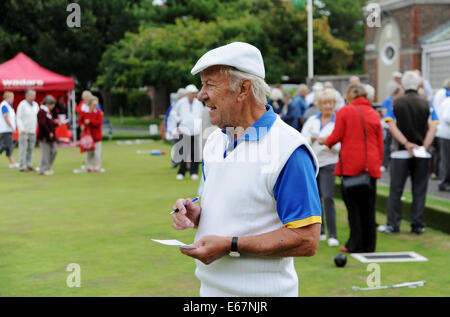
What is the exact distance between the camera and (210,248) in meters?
2.32

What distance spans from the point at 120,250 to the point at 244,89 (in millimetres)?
5098

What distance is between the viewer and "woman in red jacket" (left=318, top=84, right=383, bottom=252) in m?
6.96

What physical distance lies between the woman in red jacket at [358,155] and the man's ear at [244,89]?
4646 mm

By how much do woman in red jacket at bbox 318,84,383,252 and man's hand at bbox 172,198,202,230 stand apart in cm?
462

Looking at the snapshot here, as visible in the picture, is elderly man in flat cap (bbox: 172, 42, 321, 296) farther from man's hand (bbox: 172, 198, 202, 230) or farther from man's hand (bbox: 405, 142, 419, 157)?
man's hand (bbox: 405, 142, 419, 157)

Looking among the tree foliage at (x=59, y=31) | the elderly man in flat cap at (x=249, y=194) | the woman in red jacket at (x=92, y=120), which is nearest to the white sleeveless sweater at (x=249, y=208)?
the elderly man in flat cap at (x=249, y=194)

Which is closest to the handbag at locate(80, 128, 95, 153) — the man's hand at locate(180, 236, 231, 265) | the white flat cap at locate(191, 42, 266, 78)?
the white flat cap at locate(191, 42, 266, 78)

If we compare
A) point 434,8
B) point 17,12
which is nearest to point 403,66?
point 434,8

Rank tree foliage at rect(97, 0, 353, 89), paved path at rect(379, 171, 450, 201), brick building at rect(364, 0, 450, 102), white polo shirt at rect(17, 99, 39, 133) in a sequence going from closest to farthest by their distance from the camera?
paved path at rect(379, 171, 450, 201) → white polo shirt at rect(17, 99, 39, 133) → brick building at rect(364, 0, 450, 102) → tree foliage at rect(97, 0, 353, 89)

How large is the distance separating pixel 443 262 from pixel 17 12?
36.6m

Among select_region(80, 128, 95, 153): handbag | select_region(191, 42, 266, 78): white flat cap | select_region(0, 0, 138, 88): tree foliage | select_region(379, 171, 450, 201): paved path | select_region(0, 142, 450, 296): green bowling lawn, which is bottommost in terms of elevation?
select_region(0, 142, 450, 296): green bowling lawn

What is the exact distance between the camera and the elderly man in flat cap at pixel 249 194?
232 centimetres

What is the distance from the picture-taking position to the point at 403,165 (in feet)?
26.3

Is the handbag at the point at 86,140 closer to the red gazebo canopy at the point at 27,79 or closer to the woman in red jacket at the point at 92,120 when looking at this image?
the woman in red jacket at the point at 92,120
